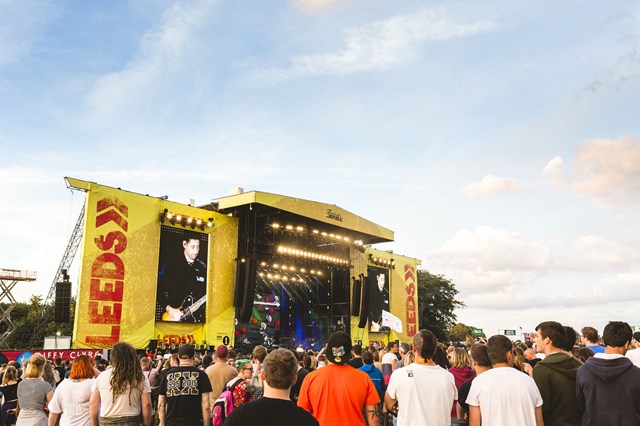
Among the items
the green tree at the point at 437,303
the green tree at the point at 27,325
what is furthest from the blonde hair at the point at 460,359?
the green tree at the point at 437,303

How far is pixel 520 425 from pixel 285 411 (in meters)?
1.85

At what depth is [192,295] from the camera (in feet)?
58.7

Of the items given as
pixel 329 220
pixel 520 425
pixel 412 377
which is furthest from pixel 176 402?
pixel 329 220

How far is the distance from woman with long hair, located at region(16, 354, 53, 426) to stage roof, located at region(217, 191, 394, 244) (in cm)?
1328

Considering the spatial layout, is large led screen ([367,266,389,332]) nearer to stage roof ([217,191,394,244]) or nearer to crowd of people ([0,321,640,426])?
stage roof ([217,191,394,244])

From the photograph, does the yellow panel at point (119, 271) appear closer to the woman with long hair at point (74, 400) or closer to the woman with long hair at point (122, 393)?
the woman with long hair at point (74, 400)

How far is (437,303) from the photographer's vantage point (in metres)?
41.1

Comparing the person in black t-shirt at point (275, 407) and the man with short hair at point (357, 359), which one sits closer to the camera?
the person in black t-shirt at point (275, 407)

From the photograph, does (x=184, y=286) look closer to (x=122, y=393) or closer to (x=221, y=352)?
(x=221, y=352)

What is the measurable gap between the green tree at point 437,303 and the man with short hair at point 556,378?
36.5 meters

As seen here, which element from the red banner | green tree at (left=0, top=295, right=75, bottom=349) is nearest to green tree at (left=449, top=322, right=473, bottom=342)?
green tree at (left=0, top=295, right=75, bottom=349)

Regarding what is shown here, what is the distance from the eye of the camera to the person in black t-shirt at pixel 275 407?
230 centimetres

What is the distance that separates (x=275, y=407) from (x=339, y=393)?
1577 millimetres

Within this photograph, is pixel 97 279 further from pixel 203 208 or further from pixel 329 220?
pixel 329 220
